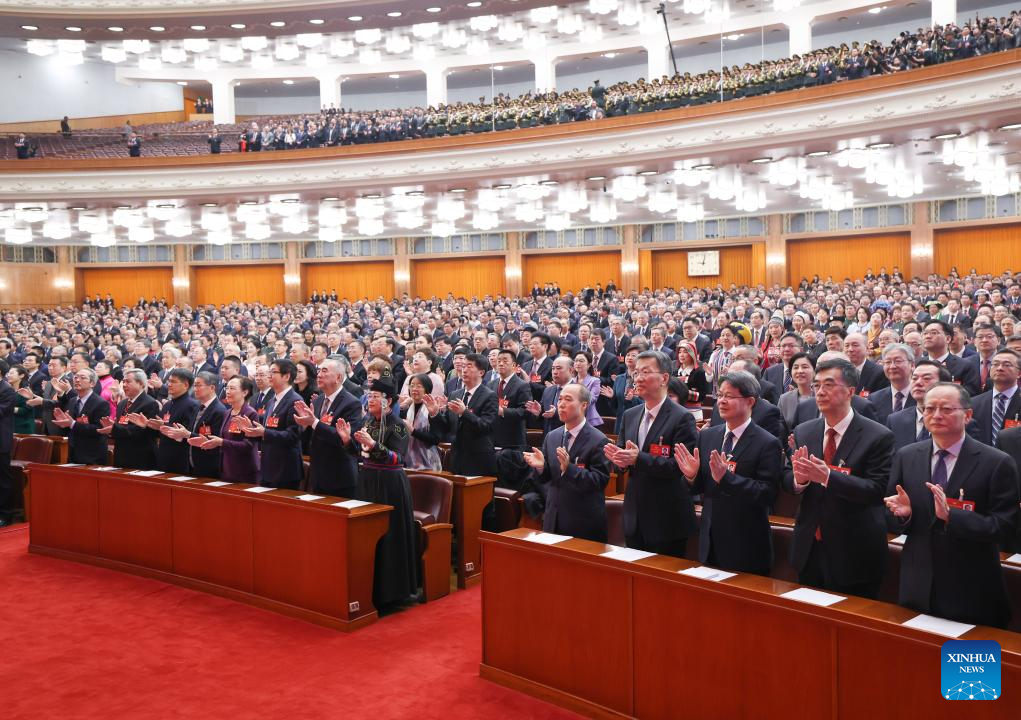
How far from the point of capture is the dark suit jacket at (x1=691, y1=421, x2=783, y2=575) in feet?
10.9

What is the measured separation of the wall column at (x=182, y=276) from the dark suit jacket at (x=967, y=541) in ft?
93.2

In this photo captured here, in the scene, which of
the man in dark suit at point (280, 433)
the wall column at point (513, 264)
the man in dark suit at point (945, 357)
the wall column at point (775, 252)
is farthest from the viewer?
the wall column at point (513, 264)

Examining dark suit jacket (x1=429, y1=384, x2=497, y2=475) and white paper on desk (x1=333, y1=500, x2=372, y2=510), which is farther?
dark suit jacket (x1=429, y1=384, x2=497, y2=475)

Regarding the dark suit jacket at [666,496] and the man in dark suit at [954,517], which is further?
the dark suit jacket at [666,496]

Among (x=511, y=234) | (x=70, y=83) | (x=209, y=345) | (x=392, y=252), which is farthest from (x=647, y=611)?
(x=70, y=83)

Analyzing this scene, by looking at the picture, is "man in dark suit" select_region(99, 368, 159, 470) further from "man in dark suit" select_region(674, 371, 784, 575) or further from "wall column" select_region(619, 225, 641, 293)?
"wall column" select_region(619, 225, 641, 293)

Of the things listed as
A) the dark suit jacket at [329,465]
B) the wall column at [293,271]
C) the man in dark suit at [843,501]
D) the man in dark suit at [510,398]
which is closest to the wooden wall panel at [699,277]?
the wall column at [293,271]

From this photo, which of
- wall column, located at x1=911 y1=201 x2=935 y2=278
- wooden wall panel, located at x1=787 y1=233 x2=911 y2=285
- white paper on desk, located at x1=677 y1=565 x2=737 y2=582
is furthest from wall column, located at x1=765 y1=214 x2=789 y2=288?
white paper on desk, located at x1=677 y1=565 x2=737 y2=582

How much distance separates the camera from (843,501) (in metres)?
3.09

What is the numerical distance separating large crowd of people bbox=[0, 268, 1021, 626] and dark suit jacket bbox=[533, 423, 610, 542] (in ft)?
0.04

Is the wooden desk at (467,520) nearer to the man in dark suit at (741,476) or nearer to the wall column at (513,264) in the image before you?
the man in dark suit at (741,476)

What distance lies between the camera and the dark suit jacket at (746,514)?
3.33m

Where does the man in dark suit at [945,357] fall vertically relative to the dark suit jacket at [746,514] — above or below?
above

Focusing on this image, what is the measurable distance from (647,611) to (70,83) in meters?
30.0
